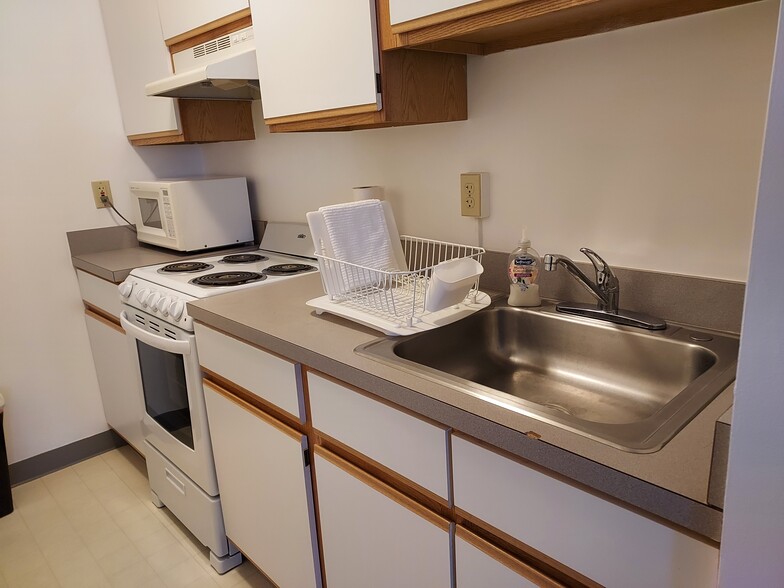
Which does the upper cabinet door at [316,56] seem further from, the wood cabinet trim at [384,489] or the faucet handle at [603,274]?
the wood cabinet trim at [384,489]

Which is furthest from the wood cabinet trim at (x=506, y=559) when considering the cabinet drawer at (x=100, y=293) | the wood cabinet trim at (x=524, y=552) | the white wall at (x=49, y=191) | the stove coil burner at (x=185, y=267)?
the white wall at (x=49, y=191)

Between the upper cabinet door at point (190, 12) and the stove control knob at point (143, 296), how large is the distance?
34.7 inches

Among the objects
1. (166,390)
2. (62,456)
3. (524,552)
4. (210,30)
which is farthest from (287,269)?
(62,456)

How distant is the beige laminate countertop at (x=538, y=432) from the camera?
639 mm

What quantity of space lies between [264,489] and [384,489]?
53cm

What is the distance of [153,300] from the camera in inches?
67.5

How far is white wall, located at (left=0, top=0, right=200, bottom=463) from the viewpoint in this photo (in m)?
2.17

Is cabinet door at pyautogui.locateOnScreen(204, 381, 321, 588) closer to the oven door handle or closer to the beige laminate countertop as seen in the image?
the oven door handle

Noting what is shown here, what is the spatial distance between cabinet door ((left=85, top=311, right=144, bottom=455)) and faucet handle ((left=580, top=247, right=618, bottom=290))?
1.64 meters

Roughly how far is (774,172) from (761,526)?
13.0 inches

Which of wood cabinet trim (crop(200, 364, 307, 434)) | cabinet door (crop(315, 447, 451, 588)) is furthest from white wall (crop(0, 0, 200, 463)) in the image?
cabinet door (crop(315, 447, 451, 588))

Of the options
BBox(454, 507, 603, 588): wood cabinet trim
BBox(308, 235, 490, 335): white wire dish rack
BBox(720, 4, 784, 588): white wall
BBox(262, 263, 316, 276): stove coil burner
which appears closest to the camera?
BBox(720, 4, 784, 588): white wall

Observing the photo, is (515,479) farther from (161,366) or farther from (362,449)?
(161,366)

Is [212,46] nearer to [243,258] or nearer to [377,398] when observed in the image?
[243,258]
